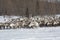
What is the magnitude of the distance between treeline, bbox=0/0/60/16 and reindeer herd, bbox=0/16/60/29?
0.05m

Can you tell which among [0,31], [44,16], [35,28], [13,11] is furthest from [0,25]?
[44,16]

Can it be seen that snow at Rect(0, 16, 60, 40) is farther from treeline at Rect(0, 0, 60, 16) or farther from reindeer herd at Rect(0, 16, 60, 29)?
treeline at Rect(0, 0, 60, 16)

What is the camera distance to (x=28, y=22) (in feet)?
4.95

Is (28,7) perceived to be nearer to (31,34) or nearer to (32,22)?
(32,22)

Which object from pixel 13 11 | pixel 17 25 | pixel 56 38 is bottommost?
pixel 56 38

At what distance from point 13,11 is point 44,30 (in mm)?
341

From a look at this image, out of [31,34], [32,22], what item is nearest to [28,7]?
[32,22]

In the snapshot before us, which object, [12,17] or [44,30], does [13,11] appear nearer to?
[12,17]

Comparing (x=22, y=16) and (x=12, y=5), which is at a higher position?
(x=12, y=5)

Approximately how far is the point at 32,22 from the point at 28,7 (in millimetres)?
164

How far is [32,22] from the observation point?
1.50 meters

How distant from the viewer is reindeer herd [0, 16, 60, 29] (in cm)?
148

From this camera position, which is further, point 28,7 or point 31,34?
point 28,7

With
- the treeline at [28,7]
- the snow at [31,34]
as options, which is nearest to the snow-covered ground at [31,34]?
the snow at [31,34]
